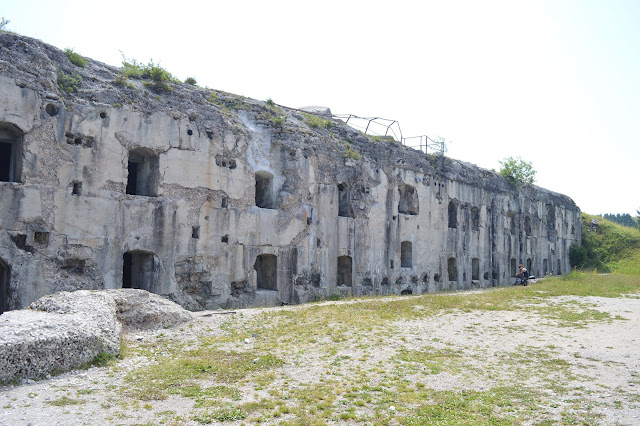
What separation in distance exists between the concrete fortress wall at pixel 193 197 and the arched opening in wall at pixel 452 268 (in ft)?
5.44

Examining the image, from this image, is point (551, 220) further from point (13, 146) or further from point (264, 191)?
point (13, 146)

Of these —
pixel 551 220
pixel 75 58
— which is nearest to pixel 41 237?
pixel 75 58

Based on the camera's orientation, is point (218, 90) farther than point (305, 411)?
Yes

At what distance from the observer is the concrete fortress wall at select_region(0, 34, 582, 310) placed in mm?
10773

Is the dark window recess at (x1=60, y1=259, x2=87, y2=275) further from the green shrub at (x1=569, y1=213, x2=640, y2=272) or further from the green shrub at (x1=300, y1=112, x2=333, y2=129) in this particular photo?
the green shrub at (x1=569, y1=213, x2=640, y2=272)

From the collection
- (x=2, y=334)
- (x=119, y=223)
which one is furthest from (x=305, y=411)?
(x=119, y=223)

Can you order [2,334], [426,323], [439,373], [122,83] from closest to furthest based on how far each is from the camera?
[2,334] → [439,373] → [426,323] → [122,83]

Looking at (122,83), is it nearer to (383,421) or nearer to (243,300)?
(243,300)

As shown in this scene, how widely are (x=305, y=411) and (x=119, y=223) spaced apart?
7856 millimetres

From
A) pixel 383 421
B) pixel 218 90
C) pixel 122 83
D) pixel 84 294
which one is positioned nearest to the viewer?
pixel 383 421

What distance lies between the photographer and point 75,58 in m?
12.4

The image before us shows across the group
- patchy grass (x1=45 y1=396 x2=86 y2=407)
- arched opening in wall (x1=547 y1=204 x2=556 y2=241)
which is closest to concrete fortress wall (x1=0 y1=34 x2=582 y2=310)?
patchy grass (x1=45 y1=396 x2=86 y2=407)

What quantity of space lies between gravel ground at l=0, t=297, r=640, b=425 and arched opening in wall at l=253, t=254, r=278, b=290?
9.16 feet

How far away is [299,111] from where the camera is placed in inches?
688
